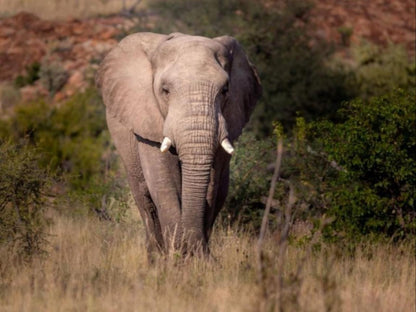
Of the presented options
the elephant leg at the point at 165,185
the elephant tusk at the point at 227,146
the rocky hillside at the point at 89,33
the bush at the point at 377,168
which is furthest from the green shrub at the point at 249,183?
the rocky hillside at the point at 89,33

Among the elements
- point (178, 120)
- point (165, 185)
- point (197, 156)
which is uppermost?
point (178, 120)

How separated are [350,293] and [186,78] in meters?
2.22

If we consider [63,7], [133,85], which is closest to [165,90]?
[133,85]

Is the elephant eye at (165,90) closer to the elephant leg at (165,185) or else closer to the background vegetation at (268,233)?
the elephant leg at (165,185)

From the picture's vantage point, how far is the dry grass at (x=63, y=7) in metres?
32.5

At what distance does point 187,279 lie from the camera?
6.79 meters

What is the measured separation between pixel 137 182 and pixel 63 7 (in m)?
26.7

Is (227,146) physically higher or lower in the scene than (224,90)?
lower

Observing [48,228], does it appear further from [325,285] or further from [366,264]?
[325,285]

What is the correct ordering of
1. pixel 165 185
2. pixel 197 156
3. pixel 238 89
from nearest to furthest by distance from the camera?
pixel 197 156, pixel 165 185, pixel 238 89

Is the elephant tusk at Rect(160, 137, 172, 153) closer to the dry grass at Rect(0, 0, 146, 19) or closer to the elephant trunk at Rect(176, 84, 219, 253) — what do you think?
the elephant trunk at Rect(176, 84, 219, 253)

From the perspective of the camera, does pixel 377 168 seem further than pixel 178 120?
Yes

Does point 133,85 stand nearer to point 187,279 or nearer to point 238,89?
point 238,89

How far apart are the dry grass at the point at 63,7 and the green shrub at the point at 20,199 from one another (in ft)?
80.2
